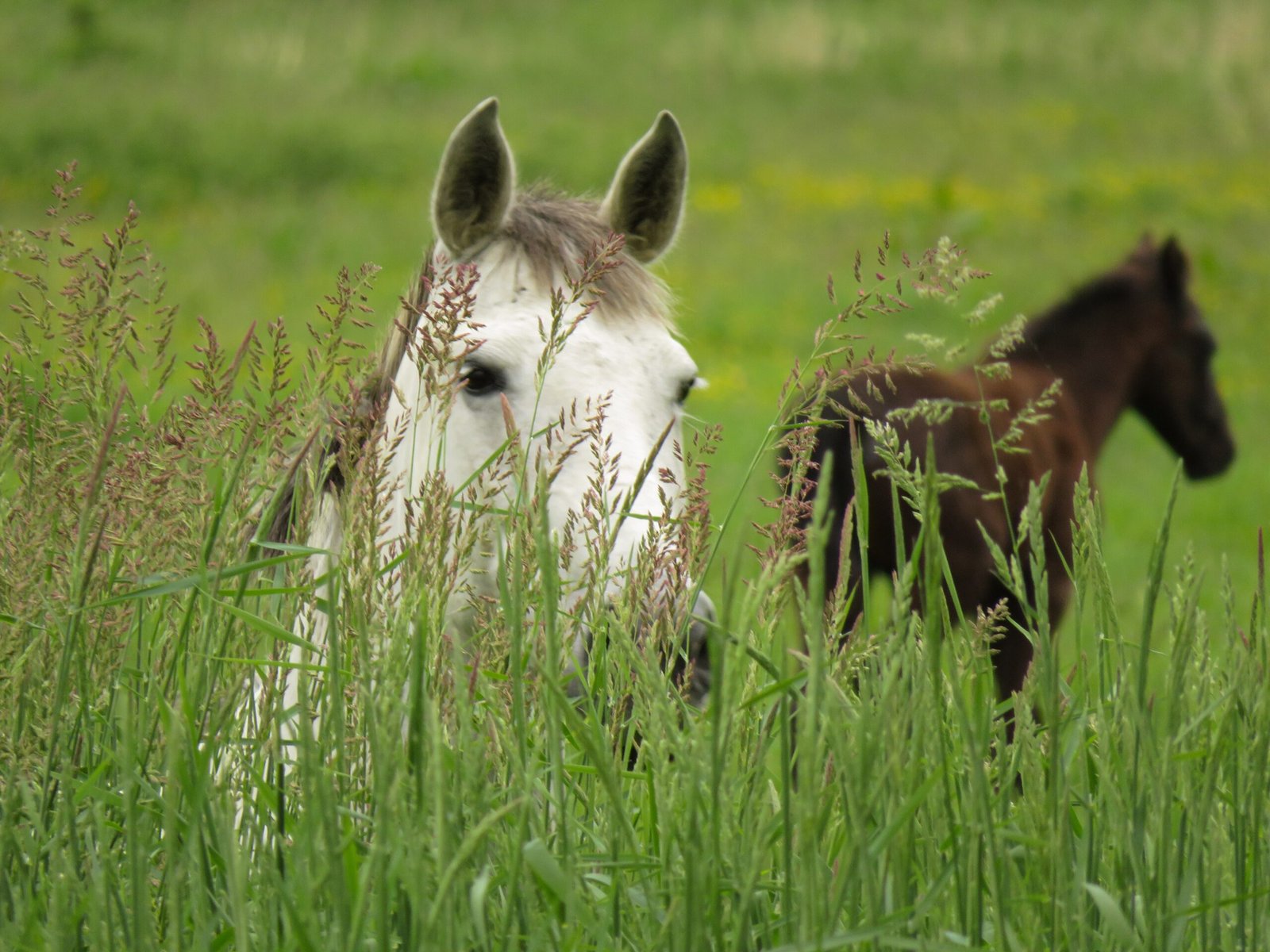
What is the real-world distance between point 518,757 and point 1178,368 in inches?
251

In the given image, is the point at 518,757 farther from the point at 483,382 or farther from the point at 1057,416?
the point at 1057,416

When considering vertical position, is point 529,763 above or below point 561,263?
below

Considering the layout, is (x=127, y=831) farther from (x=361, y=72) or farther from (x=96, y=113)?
(x=361, y=72)

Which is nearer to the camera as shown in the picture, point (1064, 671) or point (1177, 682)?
point (1177, 682)

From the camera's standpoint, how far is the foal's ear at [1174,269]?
6.66 metres

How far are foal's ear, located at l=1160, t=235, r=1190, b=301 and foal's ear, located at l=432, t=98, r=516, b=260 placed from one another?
4.88 m

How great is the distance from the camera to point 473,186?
2.79 meters

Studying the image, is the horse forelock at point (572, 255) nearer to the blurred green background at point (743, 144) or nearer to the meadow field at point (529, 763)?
the meadow field at point (529, 763)

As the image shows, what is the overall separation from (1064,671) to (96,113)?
16478 mm

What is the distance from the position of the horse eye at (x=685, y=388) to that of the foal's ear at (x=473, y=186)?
51 centimetres

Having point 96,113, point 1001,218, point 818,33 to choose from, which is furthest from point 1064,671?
point 818,33

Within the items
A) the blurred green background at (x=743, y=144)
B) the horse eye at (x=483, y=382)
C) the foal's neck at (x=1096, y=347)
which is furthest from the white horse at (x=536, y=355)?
the blurred green background at (x=743, y=144)

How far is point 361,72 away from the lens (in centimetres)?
1984

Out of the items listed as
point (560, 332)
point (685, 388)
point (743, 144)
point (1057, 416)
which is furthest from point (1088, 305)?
point (743, 144)
